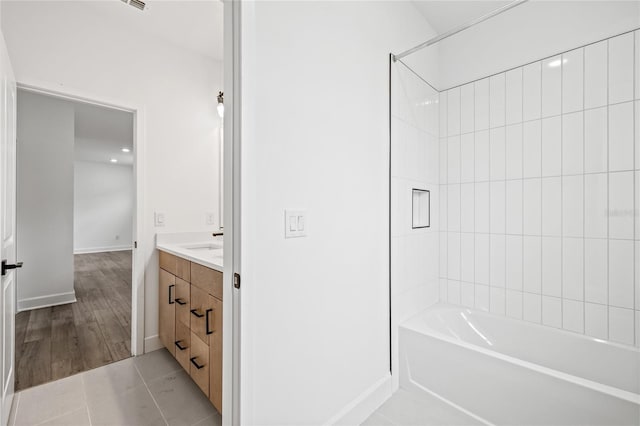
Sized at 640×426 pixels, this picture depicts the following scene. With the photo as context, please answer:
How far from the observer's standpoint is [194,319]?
1.77 m

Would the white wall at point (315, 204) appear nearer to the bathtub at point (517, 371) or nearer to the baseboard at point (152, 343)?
the bathtub at point (517, 371)

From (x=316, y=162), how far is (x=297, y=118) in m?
0.20

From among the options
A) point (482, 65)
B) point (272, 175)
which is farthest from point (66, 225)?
point (482, 65)

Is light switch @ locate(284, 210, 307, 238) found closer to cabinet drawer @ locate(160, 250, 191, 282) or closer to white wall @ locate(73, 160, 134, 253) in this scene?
cabinet drawer @ locate(160, 250, 191, 282)

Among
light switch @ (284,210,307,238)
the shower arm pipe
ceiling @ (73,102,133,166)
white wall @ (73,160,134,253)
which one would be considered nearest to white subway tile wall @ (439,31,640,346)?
the shower arm pipe

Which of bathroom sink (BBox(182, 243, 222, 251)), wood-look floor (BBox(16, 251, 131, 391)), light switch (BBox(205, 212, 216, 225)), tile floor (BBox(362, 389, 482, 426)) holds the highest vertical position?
light switch (BBox(205, 212, 216, 225))

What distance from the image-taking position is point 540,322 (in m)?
1.90

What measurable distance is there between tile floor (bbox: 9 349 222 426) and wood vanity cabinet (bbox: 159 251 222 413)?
9cm

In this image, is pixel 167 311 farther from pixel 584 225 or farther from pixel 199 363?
pixel 584 225

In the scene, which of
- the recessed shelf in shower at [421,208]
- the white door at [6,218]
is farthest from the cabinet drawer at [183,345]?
the recessed shelf in shower at [421,208]

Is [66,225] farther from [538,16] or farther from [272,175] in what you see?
[538,16]

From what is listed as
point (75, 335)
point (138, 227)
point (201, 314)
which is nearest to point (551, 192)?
point (201, 314)

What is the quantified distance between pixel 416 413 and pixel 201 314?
131cm

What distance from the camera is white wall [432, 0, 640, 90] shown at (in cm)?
168
